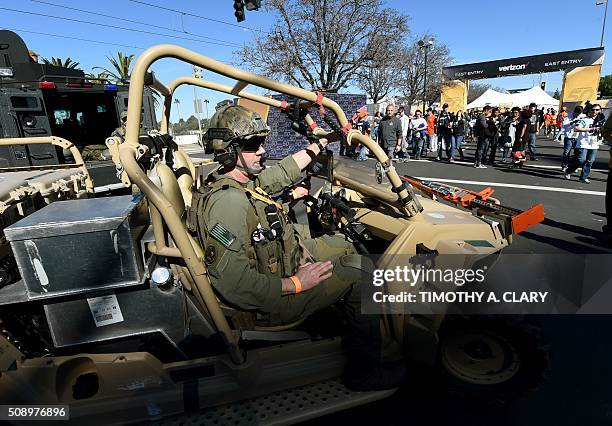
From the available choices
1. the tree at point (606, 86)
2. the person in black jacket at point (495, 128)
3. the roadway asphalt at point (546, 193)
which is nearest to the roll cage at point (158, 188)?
the roadway asphalt at point (546, 193)

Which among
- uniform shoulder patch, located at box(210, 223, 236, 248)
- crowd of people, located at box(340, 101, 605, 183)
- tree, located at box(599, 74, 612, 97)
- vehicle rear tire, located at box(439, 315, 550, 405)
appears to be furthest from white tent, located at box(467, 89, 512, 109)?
uniform shoulder patch, located at box(210, 223, 236, 248)

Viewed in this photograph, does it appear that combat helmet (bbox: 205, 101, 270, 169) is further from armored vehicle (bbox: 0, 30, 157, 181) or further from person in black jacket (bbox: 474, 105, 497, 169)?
person in black jacket (bbox: 474, 105, 497, 169)

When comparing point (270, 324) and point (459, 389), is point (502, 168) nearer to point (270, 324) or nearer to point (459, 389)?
point (459, 389)

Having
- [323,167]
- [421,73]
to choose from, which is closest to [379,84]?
[421,73]

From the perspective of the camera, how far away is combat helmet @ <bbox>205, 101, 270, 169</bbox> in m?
2.03

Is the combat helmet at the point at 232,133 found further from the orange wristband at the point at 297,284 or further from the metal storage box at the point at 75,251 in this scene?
the orange wristband at the point at 297,284

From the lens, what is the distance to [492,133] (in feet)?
34.2

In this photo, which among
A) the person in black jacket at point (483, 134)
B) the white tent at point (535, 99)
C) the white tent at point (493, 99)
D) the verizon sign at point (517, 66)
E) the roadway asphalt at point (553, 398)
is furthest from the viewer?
the white tent at point (493, 99)

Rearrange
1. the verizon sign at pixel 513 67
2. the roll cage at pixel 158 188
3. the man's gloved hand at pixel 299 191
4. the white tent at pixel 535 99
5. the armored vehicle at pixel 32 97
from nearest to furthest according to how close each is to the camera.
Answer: the roll cage at pixel 158 188 → the man's gloved hand at pixel 299 191 → the armored vehicle at pixel 32 97 → the white tent at pixel 535 99 → the verizon sign at pixel 513 67

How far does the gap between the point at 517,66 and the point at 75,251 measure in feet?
141

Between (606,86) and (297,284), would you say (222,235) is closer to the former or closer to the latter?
(297,284)

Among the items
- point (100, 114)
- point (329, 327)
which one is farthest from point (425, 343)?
point (100, 114)

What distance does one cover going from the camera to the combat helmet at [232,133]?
2.03 metres

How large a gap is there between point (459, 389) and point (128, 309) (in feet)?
6.66
